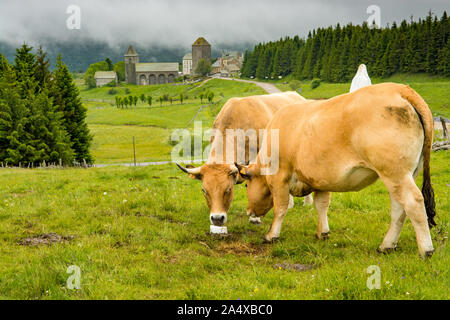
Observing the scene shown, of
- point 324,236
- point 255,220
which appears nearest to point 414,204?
point 324,236

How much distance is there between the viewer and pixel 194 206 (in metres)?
10.0

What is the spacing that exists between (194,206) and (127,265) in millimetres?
4273

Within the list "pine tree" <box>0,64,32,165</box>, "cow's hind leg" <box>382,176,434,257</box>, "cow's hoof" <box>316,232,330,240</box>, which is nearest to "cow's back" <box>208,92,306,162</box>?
"cow's hoof" <box>316,232,330,240</box>

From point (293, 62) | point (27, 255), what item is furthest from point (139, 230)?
point (293, 62)

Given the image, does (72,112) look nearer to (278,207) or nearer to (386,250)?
(278,207)

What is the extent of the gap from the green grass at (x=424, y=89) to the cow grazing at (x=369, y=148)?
4875cm

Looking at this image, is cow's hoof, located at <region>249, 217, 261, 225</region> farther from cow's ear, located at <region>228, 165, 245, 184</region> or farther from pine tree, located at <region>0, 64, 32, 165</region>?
pine tree, located at <region>0, 64, 32, 165</region>

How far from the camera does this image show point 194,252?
6.69m

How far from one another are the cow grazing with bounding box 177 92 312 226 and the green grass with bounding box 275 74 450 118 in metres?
46.6

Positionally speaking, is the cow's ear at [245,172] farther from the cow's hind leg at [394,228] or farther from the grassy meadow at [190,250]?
the cow's hind leg at [394,228]

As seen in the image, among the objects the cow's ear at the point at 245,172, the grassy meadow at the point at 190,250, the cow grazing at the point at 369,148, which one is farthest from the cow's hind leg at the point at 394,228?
the cow's ear at the point at 245,172

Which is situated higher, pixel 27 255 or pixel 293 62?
pixel 293 62

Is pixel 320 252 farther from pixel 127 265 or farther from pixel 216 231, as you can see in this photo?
pixel 127 265

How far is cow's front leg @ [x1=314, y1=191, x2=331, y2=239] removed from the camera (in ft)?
24.2
